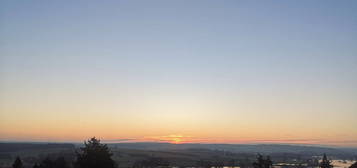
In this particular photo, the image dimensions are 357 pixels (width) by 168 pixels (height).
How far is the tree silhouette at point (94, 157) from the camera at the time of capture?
46531mm

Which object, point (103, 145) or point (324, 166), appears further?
point (324, 166)

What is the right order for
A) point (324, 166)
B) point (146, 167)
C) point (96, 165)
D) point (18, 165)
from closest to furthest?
1. point (96, 165)
2. point (324, 166)
3. point (18, 165)
4. point (146, 167)

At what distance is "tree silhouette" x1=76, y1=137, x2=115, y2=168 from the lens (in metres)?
46.5

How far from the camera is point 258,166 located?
6725 cm

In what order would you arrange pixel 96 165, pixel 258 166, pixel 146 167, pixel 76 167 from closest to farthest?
1. pixel 96 165
2. pixel 76 167
3. pixel 258 166
4. pixel 146 167

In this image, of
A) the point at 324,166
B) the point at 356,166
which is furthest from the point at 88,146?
the point at 324,166

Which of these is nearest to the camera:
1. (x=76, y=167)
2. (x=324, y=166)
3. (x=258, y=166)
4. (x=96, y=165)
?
(x=96, y=165)

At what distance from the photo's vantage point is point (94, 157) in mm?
46625

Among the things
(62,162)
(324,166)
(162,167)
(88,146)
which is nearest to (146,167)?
(162,167)

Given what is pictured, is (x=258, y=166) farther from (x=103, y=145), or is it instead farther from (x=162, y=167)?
(x=162, y=167)

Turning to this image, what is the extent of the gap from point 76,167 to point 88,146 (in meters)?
4.21

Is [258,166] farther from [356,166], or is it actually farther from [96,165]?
[96,165]

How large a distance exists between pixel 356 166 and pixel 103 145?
2710 centimetres

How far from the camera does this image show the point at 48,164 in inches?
2918
